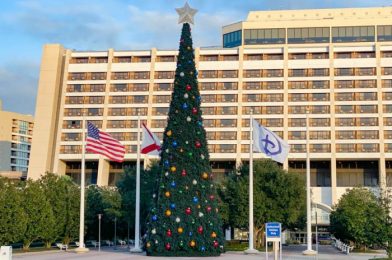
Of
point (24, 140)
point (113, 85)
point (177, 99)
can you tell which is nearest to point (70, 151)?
point (113, 85)

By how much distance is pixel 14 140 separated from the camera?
174m

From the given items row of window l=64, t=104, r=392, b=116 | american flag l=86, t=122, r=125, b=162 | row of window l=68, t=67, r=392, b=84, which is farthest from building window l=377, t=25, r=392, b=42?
american flag l=86, t=122, r=125, b=162

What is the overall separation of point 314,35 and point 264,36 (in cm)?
1023

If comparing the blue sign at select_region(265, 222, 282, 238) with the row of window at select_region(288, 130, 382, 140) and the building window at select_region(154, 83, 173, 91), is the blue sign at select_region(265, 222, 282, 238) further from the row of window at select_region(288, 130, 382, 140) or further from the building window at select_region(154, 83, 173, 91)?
the building window at select_region(154, 83, 173, 91)

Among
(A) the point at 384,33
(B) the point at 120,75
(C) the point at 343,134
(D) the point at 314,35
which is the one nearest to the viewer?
(C) the point at 343,134

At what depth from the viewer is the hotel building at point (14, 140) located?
169 metres

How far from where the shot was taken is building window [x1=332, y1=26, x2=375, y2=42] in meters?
122

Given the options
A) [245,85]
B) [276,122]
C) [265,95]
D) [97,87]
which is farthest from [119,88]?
[276,122]

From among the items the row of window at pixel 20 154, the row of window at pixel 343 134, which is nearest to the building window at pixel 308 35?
the row of window at pixel 343 134

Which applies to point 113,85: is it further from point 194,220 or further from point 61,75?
point 194,220

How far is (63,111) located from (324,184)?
54211 millimetres

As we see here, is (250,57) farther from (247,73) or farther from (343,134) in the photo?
(343,134)

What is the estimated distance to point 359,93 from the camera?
381 feet

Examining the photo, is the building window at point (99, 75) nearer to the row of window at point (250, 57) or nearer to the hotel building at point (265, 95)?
the hotel building at point (265, 95)
